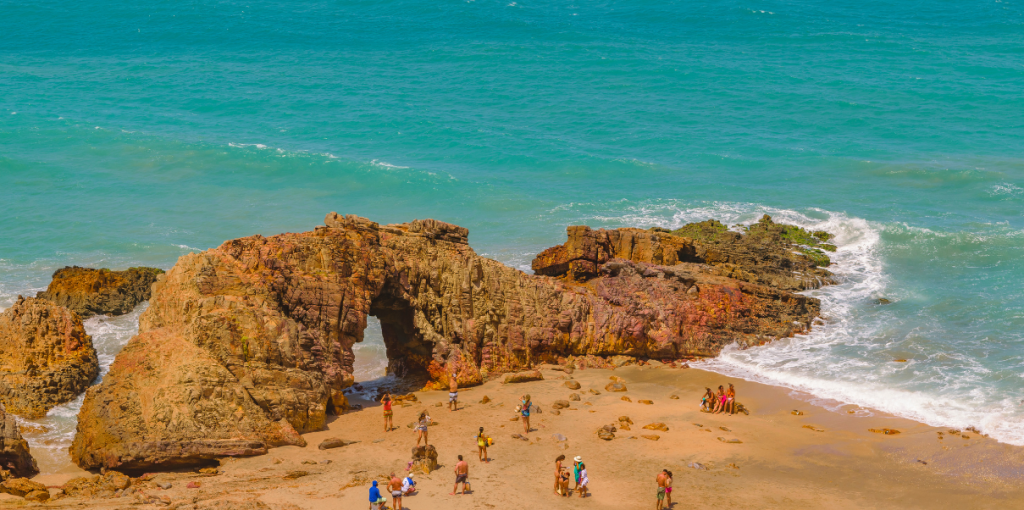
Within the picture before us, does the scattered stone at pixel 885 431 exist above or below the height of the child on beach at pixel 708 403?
below

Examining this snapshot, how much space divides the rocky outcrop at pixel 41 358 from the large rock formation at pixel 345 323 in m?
5.01

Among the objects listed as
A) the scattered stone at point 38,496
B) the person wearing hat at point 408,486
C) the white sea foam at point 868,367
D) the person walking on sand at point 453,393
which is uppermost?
the white sea foam at point 868,367

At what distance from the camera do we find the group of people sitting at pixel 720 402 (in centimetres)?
2389

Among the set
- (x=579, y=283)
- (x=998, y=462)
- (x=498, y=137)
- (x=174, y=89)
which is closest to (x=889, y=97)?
(x=498, y=137)

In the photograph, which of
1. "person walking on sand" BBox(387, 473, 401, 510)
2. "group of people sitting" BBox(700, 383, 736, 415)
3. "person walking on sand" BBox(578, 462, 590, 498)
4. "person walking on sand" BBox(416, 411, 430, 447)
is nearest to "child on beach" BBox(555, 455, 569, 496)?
"person walking on sand" BBox(578, 462, 590, 498)

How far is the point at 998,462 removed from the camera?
814 inches

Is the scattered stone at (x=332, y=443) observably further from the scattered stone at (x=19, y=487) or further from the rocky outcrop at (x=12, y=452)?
the rocky outcrop at (x=12, y=452)

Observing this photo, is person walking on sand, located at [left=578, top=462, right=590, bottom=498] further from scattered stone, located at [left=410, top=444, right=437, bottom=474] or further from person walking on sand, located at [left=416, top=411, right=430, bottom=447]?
person walking on sand, located at [left=416, top=411, right=430, bottom=447]

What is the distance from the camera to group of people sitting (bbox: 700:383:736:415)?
2389cm

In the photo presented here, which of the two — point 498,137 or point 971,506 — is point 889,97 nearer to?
point 498,137

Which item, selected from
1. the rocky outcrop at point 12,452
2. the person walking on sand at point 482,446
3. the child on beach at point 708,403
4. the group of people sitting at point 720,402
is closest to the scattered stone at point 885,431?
the group of people sitting at point 720,402

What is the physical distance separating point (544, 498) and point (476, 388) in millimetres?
7538

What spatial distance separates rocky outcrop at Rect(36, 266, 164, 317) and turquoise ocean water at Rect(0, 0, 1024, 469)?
1.04m

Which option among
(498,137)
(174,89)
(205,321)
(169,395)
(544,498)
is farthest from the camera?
(174,89)
